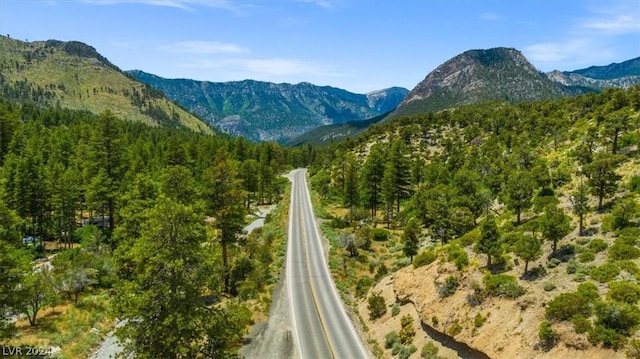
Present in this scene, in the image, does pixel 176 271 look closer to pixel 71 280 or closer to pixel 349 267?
pixel 71 280

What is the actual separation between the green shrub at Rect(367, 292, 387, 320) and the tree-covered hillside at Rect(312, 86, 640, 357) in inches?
5.8

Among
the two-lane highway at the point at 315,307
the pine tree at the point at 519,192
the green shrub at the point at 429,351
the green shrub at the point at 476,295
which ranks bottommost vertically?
the two-lane highway at the point at 315,307

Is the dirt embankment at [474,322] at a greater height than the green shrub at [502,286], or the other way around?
the green shrub at [502,286]

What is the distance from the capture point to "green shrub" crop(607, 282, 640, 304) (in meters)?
21.2

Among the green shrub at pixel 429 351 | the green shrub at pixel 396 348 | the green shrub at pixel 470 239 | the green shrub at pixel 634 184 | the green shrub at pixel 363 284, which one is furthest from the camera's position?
the green shrub at pixel 363 284

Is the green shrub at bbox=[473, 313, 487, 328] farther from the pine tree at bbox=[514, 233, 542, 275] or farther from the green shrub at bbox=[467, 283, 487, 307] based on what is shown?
the pine tree at bbox=[514, 233, 542, 275]

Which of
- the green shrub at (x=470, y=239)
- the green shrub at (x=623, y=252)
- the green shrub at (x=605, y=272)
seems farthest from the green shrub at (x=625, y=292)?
the green shrub at (x=470, y=239)

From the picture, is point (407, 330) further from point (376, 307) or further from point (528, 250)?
point (528, 250)

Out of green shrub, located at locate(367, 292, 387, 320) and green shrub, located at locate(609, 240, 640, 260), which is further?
green shrub, located at locate(367, 292, 387, 320)

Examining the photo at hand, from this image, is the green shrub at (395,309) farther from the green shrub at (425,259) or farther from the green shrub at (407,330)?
the green shrub at (425,259)

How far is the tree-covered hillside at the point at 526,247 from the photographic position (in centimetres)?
2231

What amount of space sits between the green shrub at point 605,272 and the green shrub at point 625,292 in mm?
1486

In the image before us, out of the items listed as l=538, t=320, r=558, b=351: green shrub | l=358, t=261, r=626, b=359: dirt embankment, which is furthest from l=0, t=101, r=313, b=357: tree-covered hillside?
l=538, t=320, r=558, b=351: green shrub

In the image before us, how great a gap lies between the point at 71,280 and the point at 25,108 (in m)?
171
